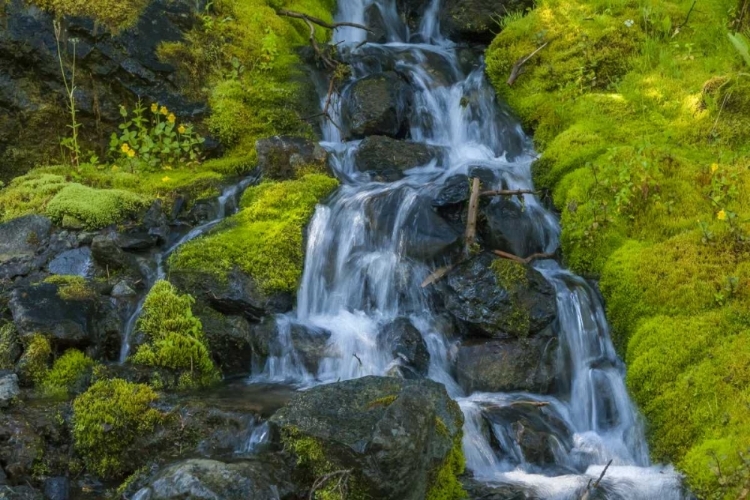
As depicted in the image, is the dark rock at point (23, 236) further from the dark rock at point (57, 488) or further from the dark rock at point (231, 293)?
the dark rock at point (57, 488)

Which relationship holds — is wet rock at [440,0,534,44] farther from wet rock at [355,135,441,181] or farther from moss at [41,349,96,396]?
moss at [41,349,96,396]

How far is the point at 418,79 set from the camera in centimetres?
1019

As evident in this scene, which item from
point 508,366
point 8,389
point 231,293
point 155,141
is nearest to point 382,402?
point 508,366

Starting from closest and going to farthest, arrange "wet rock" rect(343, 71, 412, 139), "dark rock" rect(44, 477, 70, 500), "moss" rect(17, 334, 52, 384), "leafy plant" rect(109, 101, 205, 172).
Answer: "dark rock" rect(44, 477, 70, 500)
"moss" rect(17, 334, 52, 384)
"leafy plant" rect(109, 101, 205, 172)
"wet rock" rect(343, 71, 412, 139)

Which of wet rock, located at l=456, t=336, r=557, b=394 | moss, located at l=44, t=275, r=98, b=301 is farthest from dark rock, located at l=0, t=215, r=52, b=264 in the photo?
wet rock, located at l=456, t=336, r=557, b=394

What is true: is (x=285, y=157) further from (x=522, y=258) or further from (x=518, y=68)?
(x=518, y=68)

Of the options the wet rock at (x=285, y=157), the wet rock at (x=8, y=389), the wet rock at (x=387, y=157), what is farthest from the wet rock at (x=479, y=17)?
the wet rock at (x=8, y=389)

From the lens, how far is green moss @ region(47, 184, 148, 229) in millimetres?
7453

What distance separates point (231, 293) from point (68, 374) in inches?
62.2

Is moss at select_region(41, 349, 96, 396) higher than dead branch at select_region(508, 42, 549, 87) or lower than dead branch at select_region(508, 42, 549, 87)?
lower

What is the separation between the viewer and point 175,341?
5.89 m

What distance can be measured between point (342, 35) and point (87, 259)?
6.56 metres

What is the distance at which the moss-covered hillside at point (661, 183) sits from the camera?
211 inches

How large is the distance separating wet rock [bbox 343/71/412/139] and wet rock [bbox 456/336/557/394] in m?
4.00
